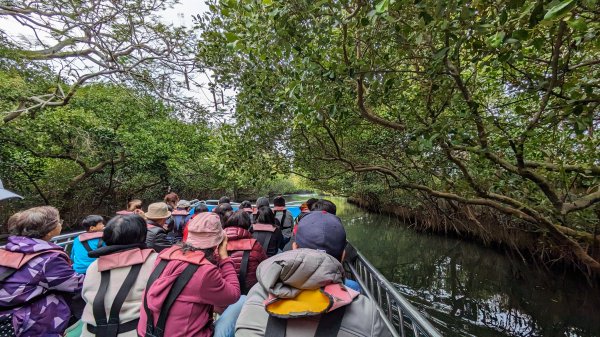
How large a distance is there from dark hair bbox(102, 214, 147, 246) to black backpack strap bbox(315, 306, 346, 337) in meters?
1.48

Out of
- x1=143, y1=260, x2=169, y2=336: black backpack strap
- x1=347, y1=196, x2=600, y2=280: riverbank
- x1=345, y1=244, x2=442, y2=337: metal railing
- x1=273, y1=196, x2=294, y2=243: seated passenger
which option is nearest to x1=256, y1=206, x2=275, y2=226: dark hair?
x1=345, y1=244, x2=442, y2=337: metal railing

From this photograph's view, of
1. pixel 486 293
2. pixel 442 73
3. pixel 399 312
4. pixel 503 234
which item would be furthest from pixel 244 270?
pixel 503 234

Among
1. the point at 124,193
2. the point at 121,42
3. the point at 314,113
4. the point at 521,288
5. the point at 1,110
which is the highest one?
the point at 121,42

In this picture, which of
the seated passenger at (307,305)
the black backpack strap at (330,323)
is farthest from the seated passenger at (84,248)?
the black backpack strap at (330,323)

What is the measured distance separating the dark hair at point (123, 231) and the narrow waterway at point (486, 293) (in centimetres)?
600

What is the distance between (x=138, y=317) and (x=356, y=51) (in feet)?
13.0

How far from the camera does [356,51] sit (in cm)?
398

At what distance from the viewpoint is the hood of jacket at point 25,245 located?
1.84 metres

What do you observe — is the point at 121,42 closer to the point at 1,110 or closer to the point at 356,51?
the point at 1,110

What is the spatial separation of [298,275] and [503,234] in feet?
38.2

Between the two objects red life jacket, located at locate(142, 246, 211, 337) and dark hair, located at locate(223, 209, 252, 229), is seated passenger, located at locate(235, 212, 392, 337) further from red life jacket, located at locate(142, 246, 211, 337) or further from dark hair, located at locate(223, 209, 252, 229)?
dark hair, located at locate(223, 209, 252, 229)

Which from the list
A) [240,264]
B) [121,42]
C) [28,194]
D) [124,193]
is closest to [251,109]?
[240,264]

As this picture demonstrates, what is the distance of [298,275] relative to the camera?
1124 millimetres

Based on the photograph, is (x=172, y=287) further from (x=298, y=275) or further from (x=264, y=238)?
(x=264, y=238)
